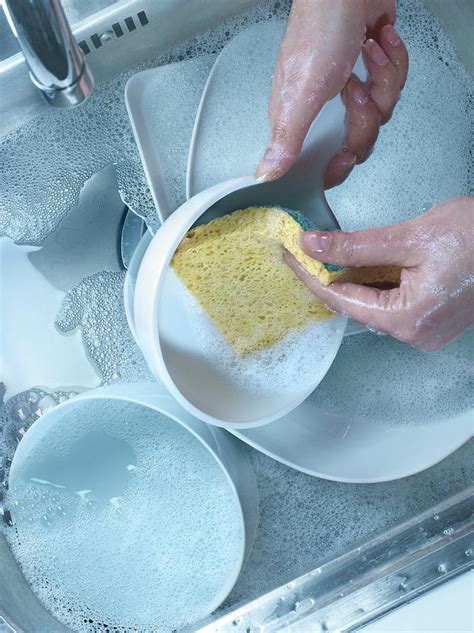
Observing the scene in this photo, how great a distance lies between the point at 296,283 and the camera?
2.06ft

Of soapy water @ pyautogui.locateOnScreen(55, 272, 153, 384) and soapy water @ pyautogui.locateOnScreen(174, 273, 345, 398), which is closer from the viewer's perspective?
soapy water @ pyautogui.locateOnScreen(174, 273, 345, 398)

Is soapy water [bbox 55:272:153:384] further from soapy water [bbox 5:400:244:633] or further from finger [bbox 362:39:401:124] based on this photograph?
finger [bbox 362:39:401:124]

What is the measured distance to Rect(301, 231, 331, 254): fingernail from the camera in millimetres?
543

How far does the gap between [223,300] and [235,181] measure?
112mm

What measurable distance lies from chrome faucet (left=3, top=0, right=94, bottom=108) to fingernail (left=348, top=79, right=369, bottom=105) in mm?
269

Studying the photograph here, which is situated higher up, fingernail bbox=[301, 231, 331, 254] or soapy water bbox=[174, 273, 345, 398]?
fingernail bbox=[301, 231, 331, 254]

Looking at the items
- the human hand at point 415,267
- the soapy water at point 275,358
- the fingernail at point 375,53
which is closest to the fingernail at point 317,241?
the human hand at point 415,267

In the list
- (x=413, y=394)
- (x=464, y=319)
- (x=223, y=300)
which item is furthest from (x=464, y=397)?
(x=223, y=300)

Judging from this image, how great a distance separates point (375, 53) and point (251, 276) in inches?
9.6

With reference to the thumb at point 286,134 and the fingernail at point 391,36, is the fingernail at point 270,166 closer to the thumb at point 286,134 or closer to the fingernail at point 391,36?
the thumb at point 286,134

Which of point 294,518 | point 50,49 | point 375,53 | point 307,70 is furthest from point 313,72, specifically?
point 294,518

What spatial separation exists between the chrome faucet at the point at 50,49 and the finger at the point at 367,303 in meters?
0.25

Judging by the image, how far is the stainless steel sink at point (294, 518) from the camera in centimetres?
67

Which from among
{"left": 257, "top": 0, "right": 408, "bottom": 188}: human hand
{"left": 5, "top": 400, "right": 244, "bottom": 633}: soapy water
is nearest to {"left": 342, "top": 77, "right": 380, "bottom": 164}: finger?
{"left": 257, "top": 0, "right": 408, "bottom": 188}: human hand
